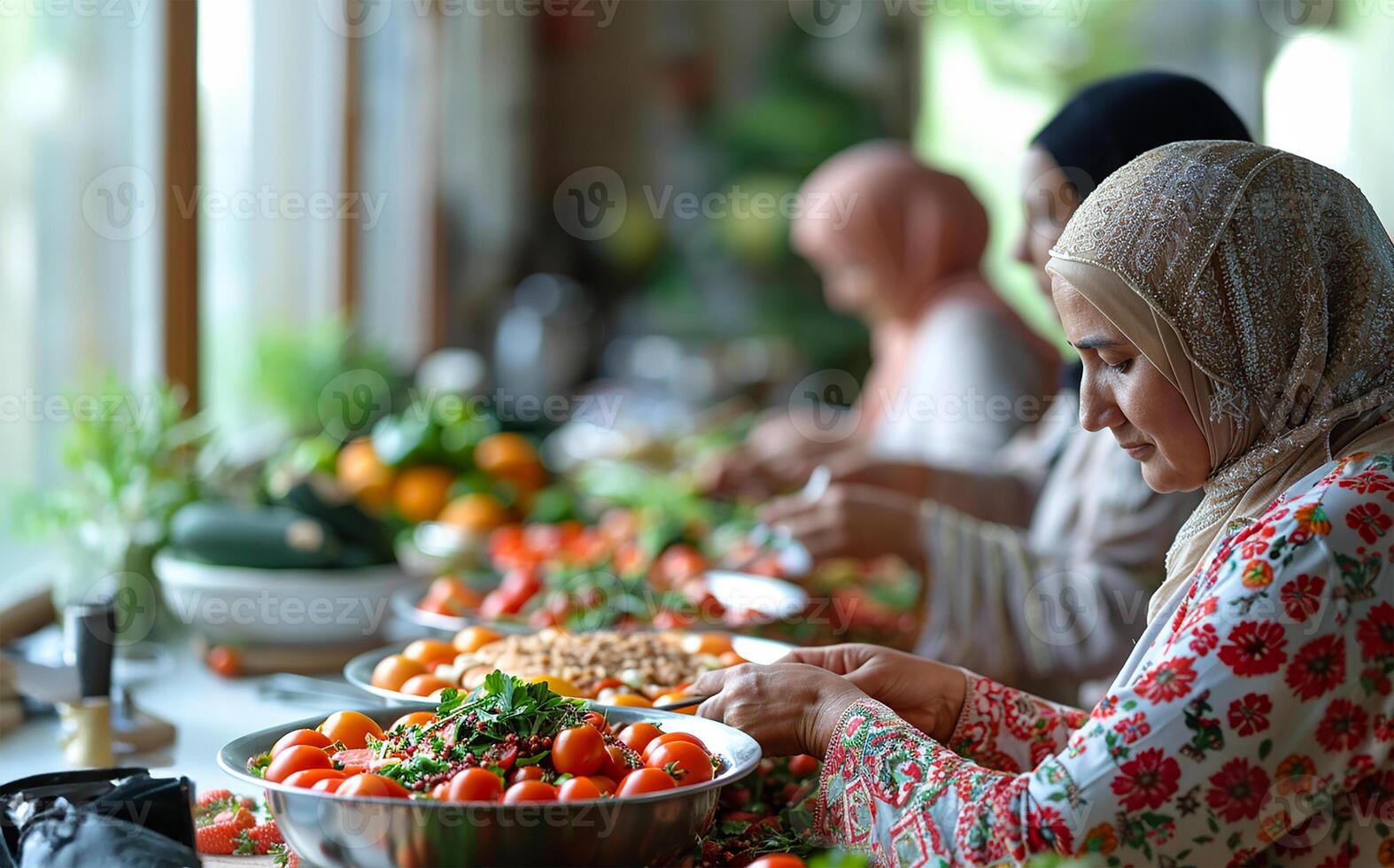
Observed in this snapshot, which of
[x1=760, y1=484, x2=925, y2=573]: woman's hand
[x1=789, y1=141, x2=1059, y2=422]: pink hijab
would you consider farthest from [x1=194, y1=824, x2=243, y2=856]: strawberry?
[x1=789, y1=141, x2=1059, y2=422]: pink hijab

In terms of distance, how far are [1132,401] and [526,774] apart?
62cm

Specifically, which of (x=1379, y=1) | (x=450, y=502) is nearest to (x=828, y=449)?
(x=450, y=502)

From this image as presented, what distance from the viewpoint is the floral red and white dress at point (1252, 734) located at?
3.40 feet

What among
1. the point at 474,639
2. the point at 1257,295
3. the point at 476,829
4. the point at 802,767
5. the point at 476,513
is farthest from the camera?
the point at 476,513

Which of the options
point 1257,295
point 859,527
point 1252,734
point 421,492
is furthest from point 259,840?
point 421,492

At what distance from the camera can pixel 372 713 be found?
133 centimetres

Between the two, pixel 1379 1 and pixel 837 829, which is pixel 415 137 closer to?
pixel 1379 1

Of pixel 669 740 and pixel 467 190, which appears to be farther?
pixel 467 190

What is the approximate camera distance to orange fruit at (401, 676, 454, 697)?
57.1 inches

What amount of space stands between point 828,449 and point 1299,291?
225 cm

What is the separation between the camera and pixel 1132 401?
1217 millimetres

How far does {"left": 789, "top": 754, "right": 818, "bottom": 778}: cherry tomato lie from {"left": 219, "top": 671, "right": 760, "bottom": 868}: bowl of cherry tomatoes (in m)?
0.27

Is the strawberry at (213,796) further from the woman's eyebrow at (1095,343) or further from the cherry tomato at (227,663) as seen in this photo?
the woman's eyebrow at (1095,343)

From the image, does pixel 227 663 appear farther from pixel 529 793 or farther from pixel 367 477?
pixel 529 793
